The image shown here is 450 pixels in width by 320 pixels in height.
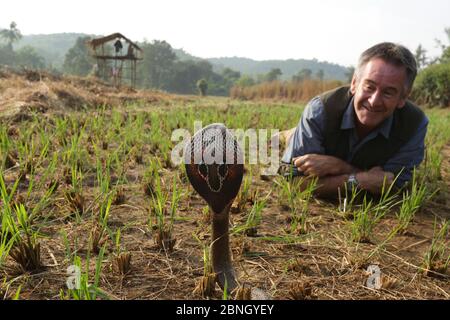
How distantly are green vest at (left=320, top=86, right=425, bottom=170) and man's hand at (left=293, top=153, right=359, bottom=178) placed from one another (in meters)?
0.17

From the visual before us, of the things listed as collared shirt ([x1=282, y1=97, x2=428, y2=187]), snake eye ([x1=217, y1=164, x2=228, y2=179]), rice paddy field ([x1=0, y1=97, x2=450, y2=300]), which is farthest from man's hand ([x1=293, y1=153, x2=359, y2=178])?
snake eye ([x1=217, y1=164, x2=228, y2=179])

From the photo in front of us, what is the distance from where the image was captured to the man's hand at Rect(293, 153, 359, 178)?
264 cm

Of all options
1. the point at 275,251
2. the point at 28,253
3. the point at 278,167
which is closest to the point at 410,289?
the point at 275,251

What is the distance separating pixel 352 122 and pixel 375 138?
23cm

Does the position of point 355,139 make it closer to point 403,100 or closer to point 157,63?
point 403,100

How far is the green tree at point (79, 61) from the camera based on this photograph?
247 feet

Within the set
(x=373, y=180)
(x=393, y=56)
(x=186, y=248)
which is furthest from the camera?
(x=373, y=180)

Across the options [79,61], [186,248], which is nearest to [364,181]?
[186,248]

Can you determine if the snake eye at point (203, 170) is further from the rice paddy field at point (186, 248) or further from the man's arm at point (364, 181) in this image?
the man's arm at point (364, 181)

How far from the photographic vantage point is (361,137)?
2.80 metres

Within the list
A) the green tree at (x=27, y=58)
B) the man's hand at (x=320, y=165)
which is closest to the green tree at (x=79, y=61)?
the green tree at (x=27, y=58)

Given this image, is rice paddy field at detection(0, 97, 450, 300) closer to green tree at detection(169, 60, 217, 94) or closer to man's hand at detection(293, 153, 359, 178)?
man's hand at detection(293, 153, 359, 178)

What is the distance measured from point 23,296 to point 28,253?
7.6 inches

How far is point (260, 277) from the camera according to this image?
1.59 meters
